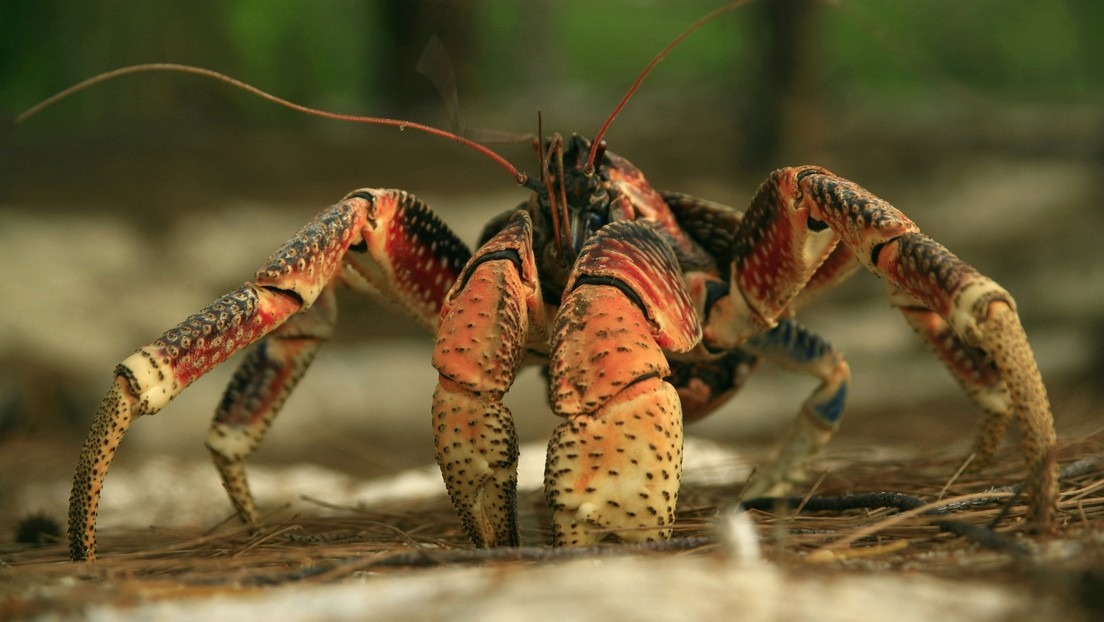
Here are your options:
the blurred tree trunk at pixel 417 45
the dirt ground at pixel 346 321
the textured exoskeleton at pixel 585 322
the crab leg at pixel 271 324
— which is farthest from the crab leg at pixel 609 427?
the blurred tree trunk at pixel 417 45

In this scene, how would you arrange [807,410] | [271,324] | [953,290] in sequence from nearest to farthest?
1. [953,290]
2. [271,324]
3. [807,410]

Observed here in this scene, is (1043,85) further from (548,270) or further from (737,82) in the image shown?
(548,270)

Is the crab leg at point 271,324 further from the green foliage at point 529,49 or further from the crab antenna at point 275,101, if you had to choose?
the green foliage at point 529,49

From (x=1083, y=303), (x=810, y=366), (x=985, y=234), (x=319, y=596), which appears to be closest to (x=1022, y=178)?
(x=985, y=234)

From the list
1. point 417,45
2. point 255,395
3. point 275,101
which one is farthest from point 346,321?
point 275,101

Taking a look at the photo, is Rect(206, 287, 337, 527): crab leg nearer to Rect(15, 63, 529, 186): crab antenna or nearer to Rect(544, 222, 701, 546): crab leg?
Rect(15, 63, 529, 186): crab antenna

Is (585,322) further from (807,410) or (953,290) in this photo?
(807,410)

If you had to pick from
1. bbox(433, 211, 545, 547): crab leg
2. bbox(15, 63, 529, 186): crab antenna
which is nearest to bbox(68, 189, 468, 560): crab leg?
bbox(15, 63, 529, 186): crab antenna

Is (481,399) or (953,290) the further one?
(481,399)
